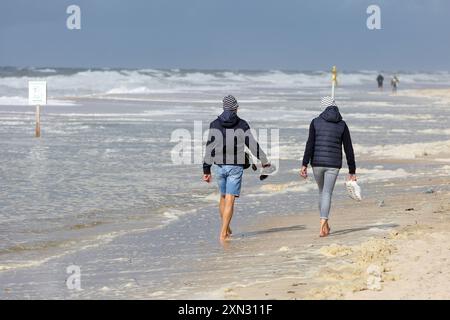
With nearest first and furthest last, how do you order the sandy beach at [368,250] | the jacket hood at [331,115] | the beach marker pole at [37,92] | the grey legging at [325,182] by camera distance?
the sandy beach at [368,250]
the jacket hood at [331,115]
the grey legging at [325,182]
the beach marker pole at [37,92]

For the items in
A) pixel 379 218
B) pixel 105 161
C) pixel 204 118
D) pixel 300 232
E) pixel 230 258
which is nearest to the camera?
pixel 230 258

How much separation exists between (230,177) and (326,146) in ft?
3.57

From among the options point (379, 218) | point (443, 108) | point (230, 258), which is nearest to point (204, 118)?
point (443, 108)

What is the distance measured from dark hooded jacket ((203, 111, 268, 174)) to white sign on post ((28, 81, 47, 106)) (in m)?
17.1

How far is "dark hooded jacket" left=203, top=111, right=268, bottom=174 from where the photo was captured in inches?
410

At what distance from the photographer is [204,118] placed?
116ft

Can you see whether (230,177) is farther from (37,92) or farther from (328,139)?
(37,92)

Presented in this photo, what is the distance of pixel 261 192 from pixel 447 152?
6804 mm

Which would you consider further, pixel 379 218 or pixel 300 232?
pixel 379 218

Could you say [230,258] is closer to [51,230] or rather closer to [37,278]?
[37,278]

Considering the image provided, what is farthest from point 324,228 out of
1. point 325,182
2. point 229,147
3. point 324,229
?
point 229,147

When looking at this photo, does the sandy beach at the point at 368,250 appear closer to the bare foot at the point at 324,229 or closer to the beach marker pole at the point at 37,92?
the bare foot at the point at 324,229

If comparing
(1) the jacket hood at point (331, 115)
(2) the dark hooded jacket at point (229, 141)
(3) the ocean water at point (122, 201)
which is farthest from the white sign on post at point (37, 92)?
(1) the jacket hood at point (331, 115)

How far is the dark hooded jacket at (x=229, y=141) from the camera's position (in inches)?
410
